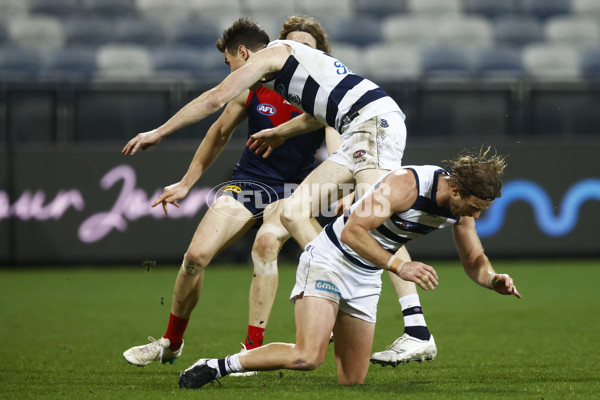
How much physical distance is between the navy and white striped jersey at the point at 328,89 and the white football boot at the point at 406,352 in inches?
49.7

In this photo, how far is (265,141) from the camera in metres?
5.55

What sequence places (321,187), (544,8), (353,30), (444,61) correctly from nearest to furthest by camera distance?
(321,187) → (444,61) → (353,30) → (544,8)

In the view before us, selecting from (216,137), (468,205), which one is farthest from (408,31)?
(468,205)

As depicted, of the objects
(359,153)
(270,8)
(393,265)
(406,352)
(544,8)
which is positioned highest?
(544,8)

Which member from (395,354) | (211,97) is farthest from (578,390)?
(211,97)

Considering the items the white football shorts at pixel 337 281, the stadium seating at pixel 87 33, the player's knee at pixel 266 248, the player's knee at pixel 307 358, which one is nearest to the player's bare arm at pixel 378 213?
the white football shorts at pixel 337 281

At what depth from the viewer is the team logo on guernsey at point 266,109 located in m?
5.86

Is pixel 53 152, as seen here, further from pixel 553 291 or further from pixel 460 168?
pixel 460 168

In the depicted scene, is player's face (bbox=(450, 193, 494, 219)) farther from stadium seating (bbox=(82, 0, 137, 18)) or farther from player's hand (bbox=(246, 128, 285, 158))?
stadium seating (bbox=(82, 0, 137, 18))

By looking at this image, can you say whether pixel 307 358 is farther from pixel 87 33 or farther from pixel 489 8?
pixel 489 8

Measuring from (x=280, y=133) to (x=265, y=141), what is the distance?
0.50 ft

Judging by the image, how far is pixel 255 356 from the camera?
13.8 ft

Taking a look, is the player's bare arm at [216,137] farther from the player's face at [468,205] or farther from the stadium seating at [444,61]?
the stadium seating at [444,61]

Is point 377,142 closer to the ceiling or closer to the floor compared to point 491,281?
closer to the ceiling
